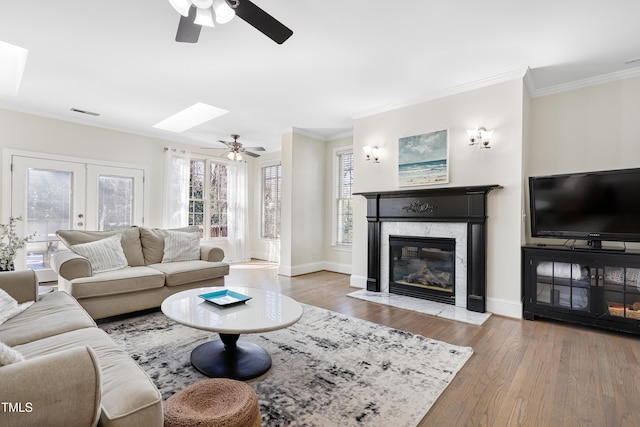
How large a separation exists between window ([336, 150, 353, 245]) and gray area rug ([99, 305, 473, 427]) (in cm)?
285

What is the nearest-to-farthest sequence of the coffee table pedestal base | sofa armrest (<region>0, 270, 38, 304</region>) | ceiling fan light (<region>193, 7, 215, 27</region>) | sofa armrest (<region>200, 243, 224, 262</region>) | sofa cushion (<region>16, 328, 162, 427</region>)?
1. sofa cushion (<region>16, 328, 162, 427</region>)
2. ceiling fan light (<region>193, 7, 215, 27</region>)
3. the coffee table pedestal base
4. sofa armrest (<region>0, 270, 38, 304</region>)
5. sofa armrest (<region>200, 243, 224, 262</region>)

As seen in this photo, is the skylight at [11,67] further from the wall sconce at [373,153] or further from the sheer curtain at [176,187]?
the wall sconce at [373,153]

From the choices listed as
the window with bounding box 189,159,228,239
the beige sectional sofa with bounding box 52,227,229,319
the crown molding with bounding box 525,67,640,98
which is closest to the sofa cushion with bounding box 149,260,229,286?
the beige sectional sofa with bounding box 52,227,229,319

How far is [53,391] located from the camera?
964mm

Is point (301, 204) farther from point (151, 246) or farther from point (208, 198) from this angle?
point (151, 246)

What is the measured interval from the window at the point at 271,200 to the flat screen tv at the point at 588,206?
5128 mm

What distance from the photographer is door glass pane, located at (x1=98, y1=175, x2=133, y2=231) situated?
5348 millimetres

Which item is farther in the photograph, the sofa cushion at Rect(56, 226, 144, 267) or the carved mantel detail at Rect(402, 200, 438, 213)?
the carved mantel detail at Rect(402, 200, 438, 213)

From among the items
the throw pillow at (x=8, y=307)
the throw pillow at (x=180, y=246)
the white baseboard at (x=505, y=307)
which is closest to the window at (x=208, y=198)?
the throw pillow at (x=180, y=246)

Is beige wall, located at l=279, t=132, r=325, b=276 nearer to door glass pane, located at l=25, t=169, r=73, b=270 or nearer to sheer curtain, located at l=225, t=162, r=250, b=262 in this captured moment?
sheer curtain, located at l=225, t=162, r=250, b=262

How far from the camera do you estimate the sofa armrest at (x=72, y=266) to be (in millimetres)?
3038

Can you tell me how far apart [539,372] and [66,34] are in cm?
479

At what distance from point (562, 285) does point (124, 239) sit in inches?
201

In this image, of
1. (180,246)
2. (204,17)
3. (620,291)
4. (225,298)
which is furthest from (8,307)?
(620,291)
